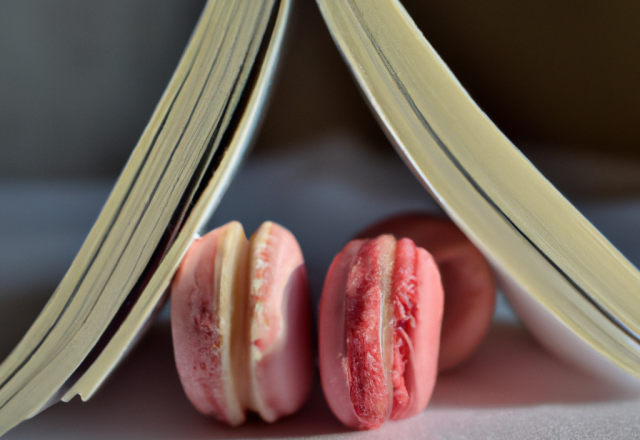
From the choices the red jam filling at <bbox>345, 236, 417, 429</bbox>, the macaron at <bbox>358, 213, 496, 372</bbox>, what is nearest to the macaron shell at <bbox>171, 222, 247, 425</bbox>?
the red jam filling at <bbox>345, 236, 417, 429</bbox>

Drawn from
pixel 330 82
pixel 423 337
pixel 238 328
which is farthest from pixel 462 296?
pixel 330 82

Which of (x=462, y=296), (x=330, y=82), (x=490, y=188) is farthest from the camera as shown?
(x=330, y=82)

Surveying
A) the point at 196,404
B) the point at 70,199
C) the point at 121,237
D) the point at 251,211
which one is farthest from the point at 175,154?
the point at 70,199

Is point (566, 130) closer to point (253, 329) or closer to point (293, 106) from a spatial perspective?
point (293, 106)

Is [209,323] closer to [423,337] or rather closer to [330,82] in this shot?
[423,337]

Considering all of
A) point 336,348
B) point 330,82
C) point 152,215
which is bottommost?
point 336,348

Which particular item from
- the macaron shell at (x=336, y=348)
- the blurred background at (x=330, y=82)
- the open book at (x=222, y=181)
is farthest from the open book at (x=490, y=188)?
the blurred background at (x=330, y=82)
